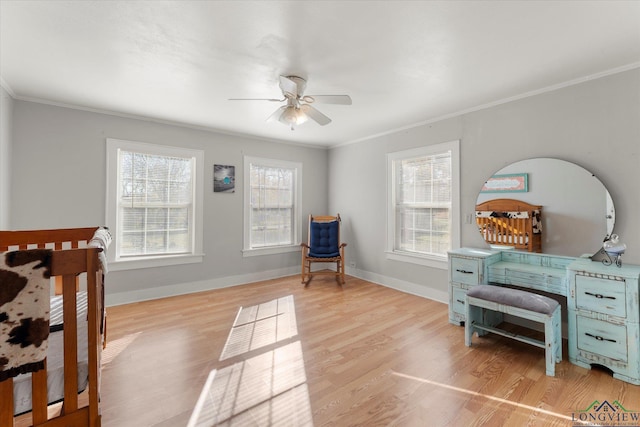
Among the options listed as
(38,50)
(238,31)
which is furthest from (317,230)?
(38,50)

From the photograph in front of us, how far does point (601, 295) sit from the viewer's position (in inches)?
81.7

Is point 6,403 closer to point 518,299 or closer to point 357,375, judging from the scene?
point 357,375

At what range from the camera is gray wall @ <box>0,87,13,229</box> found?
2.67m

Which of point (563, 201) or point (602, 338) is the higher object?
point (563, 201)

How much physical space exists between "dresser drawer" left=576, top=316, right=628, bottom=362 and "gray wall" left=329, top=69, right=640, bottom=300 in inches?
27.3

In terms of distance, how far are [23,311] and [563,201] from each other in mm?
3713

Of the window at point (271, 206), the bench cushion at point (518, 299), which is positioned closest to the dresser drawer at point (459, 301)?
the bench cushion at point (518, 299)

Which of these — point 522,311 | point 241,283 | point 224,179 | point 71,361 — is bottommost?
point 241,283

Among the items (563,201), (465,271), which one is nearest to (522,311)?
(465,271)

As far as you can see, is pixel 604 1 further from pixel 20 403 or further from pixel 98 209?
pixel 98 209

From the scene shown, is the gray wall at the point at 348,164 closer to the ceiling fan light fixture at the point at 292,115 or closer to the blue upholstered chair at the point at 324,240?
the blue upholstered chair at the point at 324,240

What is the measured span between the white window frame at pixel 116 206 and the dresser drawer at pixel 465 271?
3.34 m

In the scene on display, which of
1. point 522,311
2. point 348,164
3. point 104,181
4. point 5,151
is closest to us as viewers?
point 522,311

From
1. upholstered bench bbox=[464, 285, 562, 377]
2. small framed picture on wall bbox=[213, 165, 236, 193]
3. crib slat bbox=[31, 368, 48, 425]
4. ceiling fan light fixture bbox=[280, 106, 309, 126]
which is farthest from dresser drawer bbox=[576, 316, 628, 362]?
small framed picture on wall bbox=[213, 165, 236, 193]
